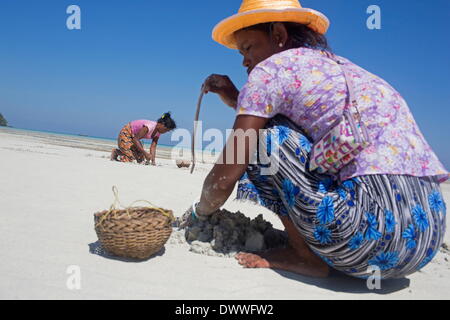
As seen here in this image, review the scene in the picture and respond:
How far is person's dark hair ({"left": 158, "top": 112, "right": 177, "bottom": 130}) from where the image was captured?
903 cm

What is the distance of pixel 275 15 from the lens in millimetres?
2006

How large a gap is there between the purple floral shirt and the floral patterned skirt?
0.24 feet

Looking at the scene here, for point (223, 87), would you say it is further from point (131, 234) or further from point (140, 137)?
point (140, 137)

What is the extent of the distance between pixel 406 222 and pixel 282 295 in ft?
2.32

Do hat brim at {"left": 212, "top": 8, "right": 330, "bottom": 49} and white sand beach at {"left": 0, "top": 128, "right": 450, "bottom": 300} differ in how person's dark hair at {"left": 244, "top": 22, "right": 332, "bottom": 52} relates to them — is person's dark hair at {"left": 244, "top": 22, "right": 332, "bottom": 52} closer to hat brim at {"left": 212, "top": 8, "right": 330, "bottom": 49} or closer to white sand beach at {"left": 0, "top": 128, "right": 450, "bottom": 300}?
hat brim at {"left": 212, "top": 8, "right": 330, "bottom": 49}

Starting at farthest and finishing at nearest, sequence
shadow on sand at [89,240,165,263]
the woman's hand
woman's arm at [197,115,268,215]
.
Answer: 1. the woman's hand
2. shadow on sand at [89,240,165,263]
3. woman's arm at [197,115,268,215]

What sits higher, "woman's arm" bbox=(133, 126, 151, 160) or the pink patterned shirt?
the pink patterned shirt

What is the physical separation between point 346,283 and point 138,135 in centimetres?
763

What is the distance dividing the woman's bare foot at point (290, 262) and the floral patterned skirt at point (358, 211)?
158 millimetres

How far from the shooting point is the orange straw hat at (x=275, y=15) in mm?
1990

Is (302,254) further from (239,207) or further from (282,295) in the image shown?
(239,207)
